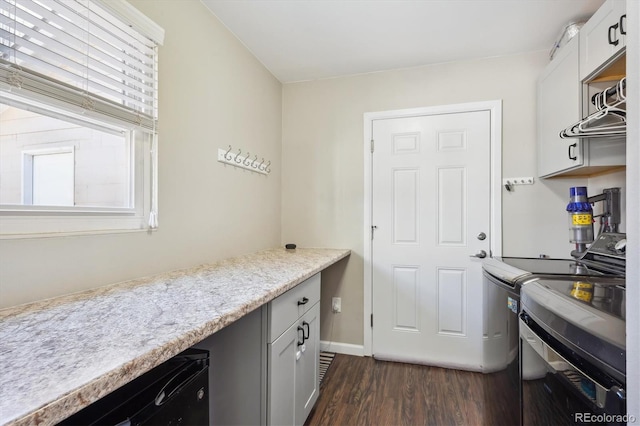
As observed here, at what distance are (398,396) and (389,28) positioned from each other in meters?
2.40

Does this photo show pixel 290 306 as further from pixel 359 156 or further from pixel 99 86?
pixel 359 156

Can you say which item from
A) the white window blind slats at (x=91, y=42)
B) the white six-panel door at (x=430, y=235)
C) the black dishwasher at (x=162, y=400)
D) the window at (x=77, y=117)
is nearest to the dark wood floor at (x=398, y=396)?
the white six-panel door at (x=430, y=235)

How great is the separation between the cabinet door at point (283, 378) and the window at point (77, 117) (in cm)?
81

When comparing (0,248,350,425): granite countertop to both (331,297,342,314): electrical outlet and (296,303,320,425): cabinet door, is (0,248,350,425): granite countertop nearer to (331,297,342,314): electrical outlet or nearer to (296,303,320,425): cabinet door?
(296,303,320,425): cabinet door

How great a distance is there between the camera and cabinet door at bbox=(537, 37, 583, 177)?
5.57ft

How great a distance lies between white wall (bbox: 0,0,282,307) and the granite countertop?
10 centimetres

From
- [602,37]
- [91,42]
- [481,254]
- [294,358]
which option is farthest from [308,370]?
[602,37]

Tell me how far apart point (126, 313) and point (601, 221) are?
239 centimetres

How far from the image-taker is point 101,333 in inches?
28.0

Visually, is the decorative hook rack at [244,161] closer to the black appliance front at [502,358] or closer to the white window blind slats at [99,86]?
the white window blind slats at [99,86]

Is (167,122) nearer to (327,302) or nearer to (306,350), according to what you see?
(306,350)

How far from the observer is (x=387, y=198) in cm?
248

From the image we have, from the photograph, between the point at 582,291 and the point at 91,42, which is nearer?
the point at 582,291

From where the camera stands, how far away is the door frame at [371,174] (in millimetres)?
2232
